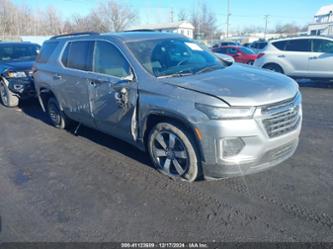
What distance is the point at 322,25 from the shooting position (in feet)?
139

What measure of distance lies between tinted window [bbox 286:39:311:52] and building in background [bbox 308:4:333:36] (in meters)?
28.2

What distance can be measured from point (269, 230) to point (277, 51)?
903cm

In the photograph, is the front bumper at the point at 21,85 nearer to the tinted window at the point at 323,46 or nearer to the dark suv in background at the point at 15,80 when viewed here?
the dark suv in background at the point at 15,80

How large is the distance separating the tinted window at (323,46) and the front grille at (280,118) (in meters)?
7.57

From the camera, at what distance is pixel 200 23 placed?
6359 cm

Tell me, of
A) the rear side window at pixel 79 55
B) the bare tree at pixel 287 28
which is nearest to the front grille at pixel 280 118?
the rear side window at pixel 79 55

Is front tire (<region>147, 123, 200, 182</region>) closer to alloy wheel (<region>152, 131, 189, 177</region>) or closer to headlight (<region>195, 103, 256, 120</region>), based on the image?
alloy wheel (<region>152, 131, 189, 177</region>)

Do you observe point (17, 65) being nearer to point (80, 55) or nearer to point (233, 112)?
point (80, 55)

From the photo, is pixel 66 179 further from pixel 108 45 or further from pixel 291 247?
pixel 291 247

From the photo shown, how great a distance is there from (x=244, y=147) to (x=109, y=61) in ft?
7.67

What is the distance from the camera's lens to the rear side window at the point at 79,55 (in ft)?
14.8

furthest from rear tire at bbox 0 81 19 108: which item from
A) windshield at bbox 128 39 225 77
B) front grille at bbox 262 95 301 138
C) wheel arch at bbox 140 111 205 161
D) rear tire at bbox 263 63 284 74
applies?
rear tire at bbox 263 63 284 74

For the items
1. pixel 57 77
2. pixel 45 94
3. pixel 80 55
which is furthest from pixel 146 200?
pixel 45 94

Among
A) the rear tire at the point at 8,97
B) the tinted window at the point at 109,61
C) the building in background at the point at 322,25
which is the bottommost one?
the rear tire at the point at 8,97
